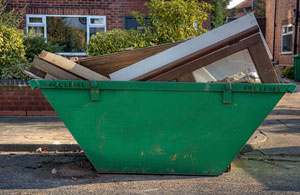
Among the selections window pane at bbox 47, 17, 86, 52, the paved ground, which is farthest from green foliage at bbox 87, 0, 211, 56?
window pane at bbox 47, 17, 86, 52

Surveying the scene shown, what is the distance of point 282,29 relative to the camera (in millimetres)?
25500

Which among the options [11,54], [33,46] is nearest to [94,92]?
[11,54]

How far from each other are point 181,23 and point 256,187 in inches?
223

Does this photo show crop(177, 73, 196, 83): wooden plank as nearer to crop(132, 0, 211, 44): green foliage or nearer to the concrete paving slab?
the concrete paving slab

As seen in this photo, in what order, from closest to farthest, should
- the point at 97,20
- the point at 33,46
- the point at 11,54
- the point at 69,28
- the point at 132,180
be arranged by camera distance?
the point at 132,180 < the point at 11,54 < the point at 33,46 < the point at 97,20 < the point at 69,28

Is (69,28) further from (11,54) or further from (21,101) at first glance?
(21,101)

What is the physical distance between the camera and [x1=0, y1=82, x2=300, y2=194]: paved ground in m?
4.20

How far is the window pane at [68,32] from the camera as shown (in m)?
14.6

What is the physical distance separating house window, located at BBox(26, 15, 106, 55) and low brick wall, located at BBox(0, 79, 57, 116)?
556cm

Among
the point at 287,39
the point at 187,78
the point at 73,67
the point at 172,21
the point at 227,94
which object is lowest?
the point at 227,94

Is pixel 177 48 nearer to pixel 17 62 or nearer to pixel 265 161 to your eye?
pixel 265 161

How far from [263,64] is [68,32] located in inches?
453

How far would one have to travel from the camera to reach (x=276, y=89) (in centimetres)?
423

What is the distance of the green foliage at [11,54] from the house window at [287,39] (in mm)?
17654
